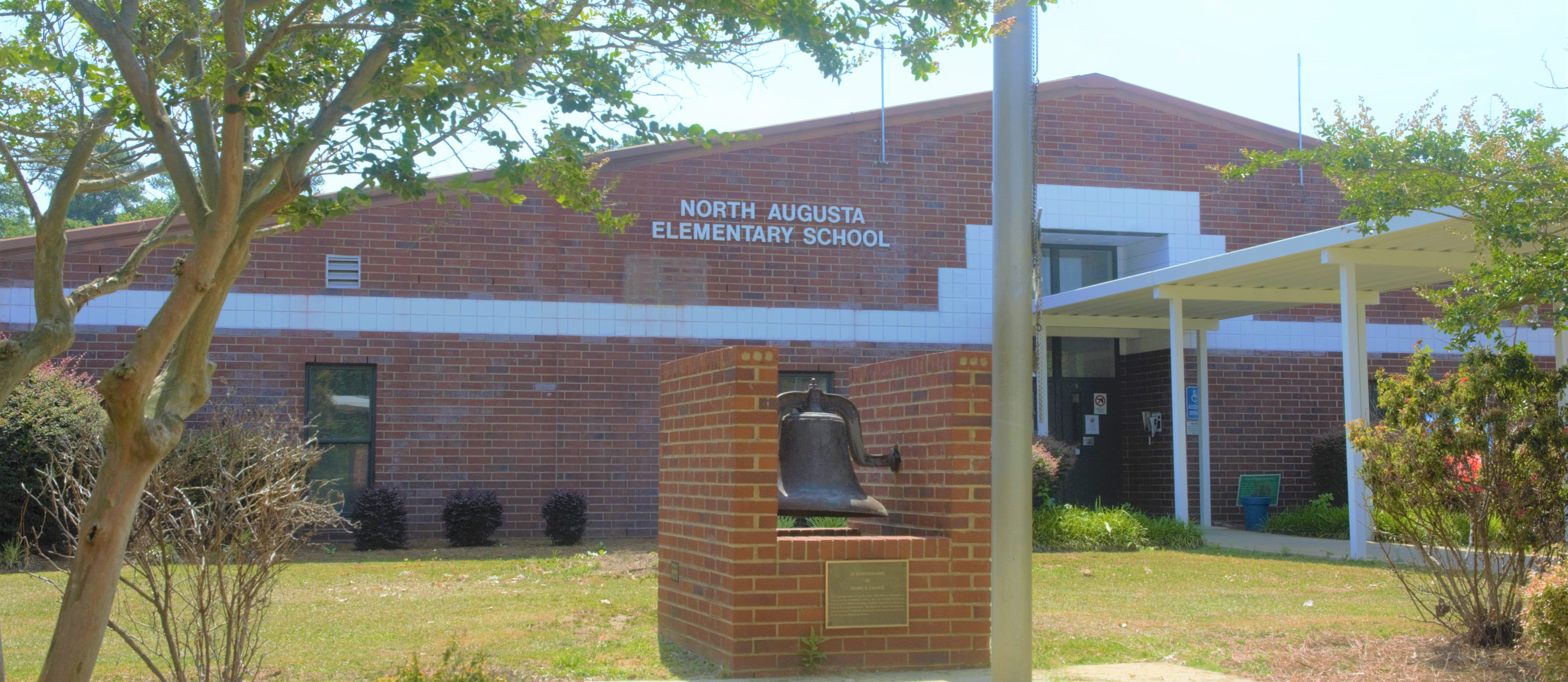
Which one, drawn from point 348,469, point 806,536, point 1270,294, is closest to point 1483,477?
point 806,536

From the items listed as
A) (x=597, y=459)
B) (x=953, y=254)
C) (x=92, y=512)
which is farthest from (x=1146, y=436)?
(x=92, y=512)

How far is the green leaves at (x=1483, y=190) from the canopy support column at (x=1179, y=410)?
8.61 metres

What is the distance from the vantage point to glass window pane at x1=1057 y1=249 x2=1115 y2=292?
2083 cm

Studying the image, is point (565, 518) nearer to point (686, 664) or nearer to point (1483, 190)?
point (686, 664)

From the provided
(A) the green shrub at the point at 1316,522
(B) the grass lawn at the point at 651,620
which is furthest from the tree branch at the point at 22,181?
(A) the green shrub at the point at 1316,522

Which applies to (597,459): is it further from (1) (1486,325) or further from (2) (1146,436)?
(1) (1486,325)

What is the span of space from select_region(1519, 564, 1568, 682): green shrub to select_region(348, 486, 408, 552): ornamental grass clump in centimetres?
1311

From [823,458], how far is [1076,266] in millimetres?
13757

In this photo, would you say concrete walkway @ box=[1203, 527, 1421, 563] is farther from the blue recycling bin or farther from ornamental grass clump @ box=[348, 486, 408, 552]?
ornamental grass clump @ box=[348, 486, 408, 552]

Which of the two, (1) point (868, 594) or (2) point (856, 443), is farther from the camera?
(2) point (856, 443)

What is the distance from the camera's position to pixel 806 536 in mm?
8039

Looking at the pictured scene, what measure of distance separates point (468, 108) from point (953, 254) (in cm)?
1379

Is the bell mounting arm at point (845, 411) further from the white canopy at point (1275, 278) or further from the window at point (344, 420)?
A: the window at point (344, 420)

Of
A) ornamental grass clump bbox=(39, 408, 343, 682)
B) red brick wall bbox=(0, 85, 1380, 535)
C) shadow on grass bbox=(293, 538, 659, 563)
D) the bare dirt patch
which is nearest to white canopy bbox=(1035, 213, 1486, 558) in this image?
the bare dirt patch
